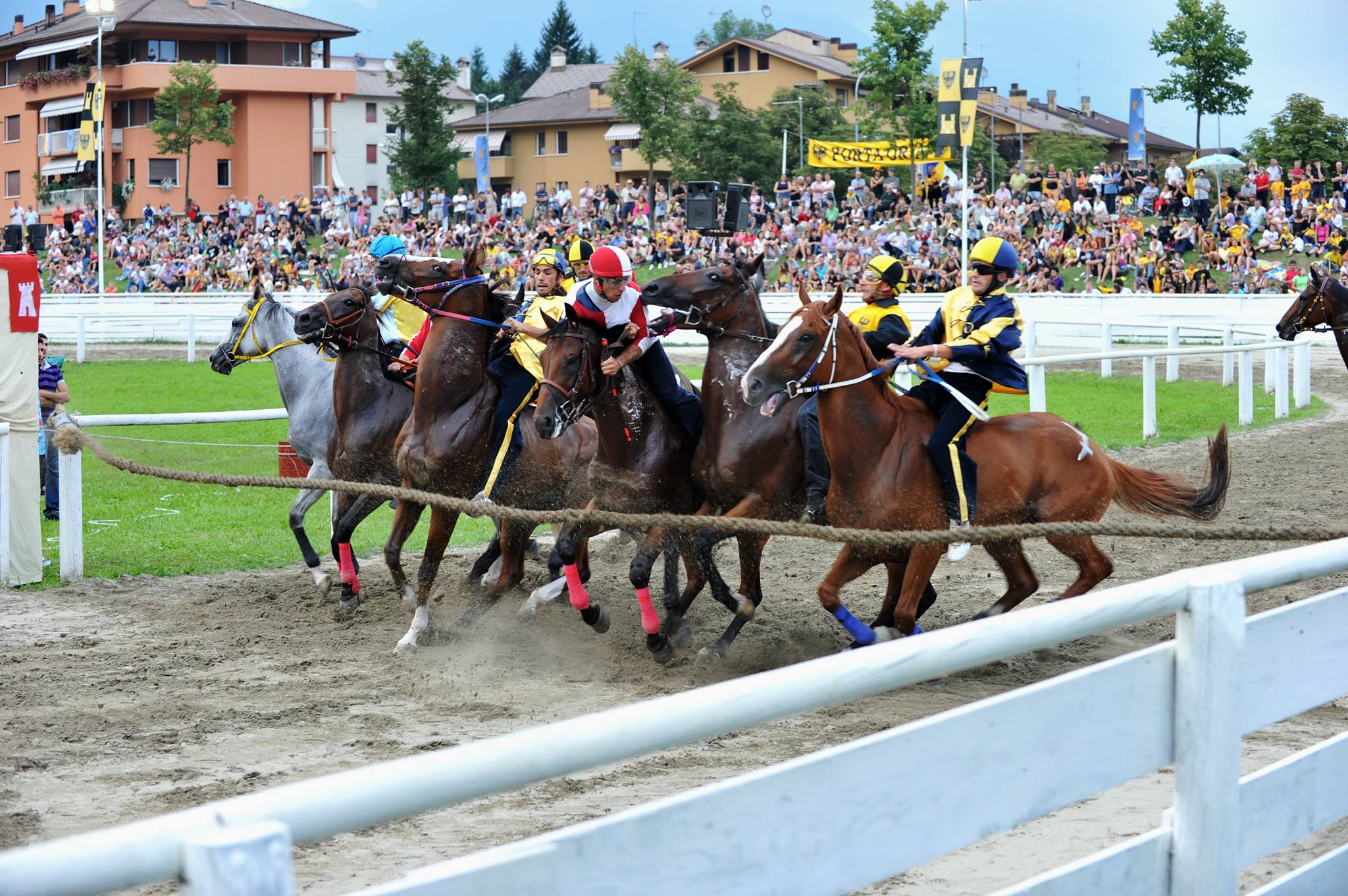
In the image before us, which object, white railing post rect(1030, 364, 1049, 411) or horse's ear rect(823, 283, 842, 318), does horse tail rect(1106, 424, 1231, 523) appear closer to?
horse's ear rect(823, 283, 842, 318)

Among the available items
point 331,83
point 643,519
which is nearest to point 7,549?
point 643,519

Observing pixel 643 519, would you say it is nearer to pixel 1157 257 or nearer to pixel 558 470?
pixel 558 470

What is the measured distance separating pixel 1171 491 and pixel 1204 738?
15.8 ft

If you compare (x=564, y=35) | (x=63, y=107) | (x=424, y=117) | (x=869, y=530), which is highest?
(x=564, y=35)

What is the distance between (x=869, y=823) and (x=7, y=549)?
27.6 feet

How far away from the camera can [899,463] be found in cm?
667

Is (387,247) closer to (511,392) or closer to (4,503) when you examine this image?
(511,392)

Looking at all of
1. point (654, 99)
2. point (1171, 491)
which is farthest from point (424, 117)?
point (1171, 491)

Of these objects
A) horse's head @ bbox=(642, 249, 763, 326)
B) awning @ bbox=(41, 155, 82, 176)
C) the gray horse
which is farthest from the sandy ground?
awning @ bbox=(41, 155, 82, 176)

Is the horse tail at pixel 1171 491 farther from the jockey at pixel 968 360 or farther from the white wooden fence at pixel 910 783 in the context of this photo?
the white wooden fence at pixel 910 783

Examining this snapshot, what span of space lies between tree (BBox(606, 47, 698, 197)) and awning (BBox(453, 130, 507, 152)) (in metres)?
19.6

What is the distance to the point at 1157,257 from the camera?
2870cm

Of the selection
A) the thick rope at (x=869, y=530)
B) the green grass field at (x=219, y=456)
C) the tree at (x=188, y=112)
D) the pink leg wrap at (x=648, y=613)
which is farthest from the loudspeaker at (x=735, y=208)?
the tree at (x=188, y=112)

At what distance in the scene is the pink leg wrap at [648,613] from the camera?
7238mm
